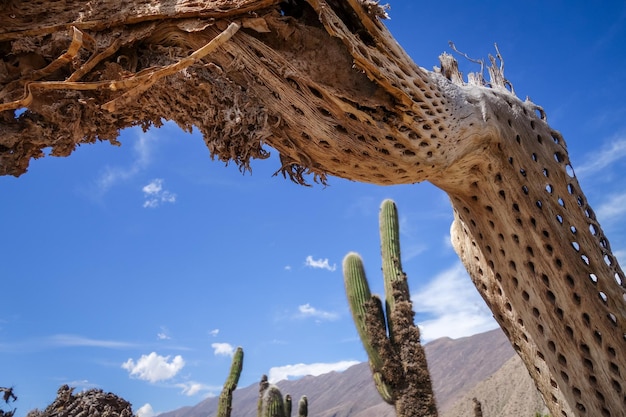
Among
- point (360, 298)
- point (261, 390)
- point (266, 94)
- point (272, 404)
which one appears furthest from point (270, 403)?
point (266, 94)

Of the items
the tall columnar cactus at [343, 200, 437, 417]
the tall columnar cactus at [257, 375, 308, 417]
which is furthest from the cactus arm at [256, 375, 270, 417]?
the tall columnar cactus at [343, 200, 437, 417]

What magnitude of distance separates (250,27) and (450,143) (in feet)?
4.57

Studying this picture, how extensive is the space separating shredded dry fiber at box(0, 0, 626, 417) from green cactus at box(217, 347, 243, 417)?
8497 millimetres

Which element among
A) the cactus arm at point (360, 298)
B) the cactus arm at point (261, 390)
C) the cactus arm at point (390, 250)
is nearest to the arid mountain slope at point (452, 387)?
the cactus arm at point (261, 390)

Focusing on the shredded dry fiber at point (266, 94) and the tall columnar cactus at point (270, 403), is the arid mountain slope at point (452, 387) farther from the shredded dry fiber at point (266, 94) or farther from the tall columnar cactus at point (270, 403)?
the shredded dry fiber at point (266, 94)

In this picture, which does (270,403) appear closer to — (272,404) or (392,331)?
(272,404)

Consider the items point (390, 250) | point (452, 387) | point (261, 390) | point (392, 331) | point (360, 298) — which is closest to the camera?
point (392, 331)

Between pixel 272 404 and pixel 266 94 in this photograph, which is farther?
pixel 272 404

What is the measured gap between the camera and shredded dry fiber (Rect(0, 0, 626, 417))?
8.42ft

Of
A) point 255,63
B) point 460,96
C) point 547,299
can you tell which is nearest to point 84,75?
point 255,63

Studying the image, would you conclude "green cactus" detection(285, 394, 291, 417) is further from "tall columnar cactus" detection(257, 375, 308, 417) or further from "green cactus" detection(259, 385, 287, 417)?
"green cactus" detection(259, 385, 287, 417)

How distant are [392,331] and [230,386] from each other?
3.88 metres

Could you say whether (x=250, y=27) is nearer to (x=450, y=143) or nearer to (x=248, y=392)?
(x=450, y=143)

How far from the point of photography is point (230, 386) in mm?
10953
